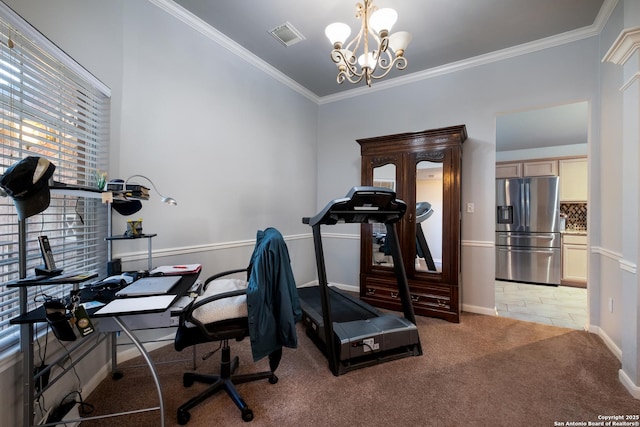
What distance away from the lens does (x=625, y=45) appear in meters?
1.79

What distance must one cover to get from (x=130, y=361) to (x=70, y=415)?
642 mm

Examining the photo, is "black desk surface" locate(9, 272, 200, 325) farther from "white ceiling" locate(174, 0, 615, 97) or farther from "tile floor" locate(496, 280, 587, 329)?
"tile floor" locate(496, 280, 587, 329)

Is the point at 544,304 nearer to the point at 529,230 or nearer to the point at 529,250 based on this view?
the point at 529,250

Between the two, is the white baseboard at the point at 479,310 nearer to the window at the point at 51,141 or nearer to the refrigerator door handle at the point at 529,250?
the refrigerator door handle at the point at 529,250

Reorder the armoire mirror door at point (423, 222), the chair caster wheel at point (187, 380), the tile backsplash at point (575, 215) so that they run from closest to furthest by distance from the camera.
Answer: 1. the chair caster wheel at point (187, 380)
2. the armoire mirror door at point (423, 222)
3. the tile backsplash at point (575, 215)

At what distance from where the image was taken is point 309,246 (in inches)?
165

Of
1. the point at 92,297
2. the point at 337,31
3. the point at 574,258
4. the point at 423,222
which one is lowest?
the point at 574,258

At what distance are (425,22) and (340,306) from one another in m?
3.00

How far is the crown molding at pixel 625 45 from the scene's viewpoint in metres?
1.70

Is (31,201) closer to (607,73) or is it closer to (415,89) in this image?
(415,89)

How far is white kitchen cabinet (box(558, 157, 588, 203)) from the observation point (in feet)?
15.9

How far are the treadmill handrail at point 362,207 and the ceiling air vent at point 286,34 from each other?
6.20 ft

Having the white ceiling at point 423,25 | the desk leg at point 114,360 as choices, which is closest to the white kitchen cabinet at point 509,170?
the white ceiling at point 423,25

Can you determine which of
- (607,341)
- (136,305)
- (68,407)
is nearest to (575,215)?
(607,341)
